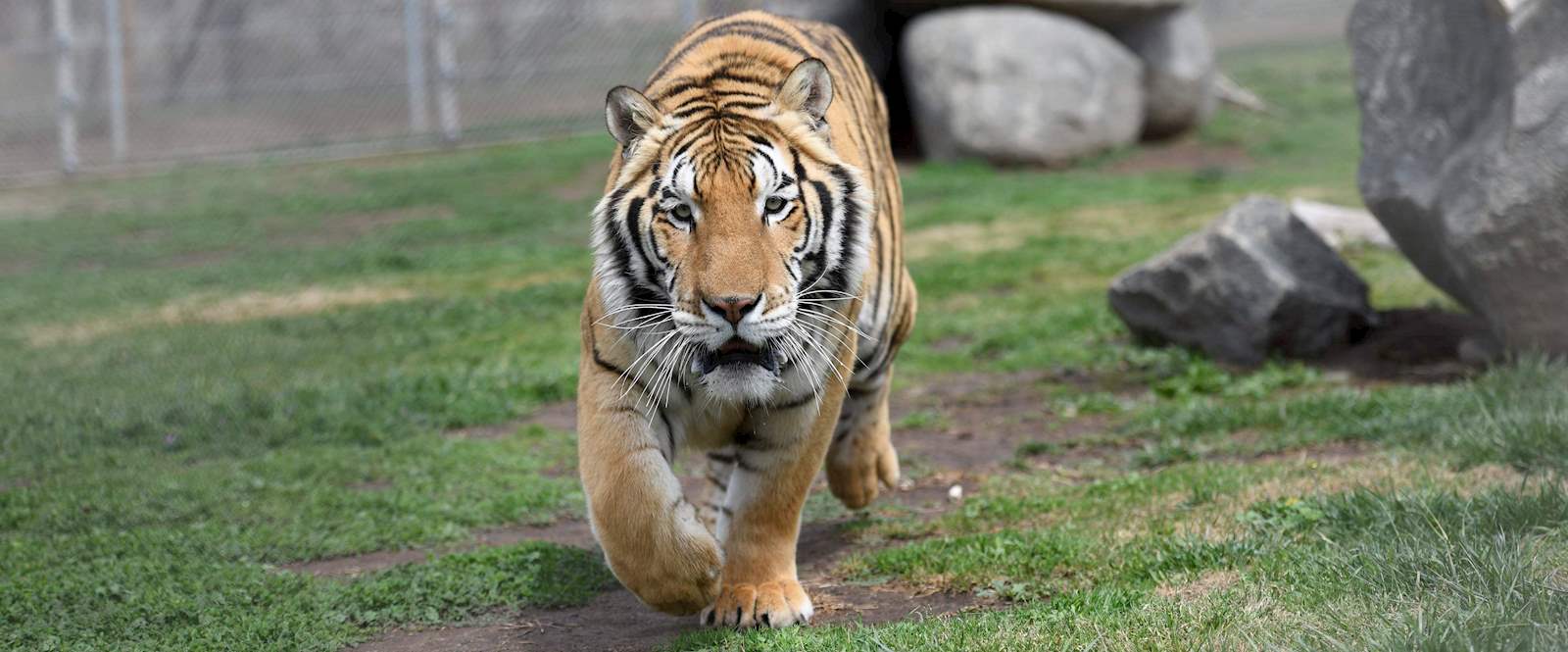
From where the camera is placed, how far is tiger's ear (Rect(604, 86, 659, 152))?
3527 mm

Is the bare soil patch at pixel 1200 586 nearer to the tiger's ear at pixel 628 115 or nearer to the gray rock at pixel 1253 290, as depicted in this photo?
the tiger's ear at pixel 628 115

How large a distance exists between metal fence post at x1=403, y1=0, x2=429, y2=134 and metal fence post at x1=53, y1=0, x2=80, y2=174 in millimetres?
3359

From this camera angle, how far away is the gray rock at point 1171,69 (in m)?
13.2

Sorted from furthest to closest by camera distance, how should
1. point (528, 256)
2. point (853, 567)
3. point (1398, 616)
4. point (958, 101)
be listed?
point (958, 101)
point (528, 256)
point (853, 567)
point (1398, 616)

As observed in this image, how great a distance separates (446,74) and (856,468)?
1058 cm

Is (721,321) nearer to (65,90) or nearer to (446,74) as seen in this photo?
(446,74)

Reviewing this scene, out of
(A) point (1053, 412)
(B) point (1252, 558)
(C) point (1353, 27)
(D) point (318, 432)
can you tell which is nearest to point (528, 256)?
(D) point (318, 432)

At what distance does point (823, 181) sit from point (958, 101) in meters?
9.13

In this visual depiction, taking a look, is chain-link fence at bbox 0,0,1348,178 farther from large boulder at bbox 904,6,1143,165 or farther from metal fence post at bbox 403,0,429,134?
large boulder at bbox 904,6,1143,165

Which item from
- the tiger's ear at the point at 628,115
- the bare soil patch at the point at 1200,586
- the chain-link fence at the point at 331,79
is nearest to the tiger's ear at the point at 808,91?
the tiger's ear at the point at 628,115

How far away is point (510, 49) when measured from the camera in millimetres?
15508

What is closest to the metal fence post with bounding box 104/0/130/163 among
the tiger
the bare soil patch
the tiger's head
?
the tiger

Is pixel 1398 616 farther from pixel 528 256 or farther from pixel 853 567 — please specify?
pixel 528 256

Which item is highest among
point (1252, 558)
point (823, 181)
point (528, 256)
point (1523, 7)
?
point (1523, 7)
